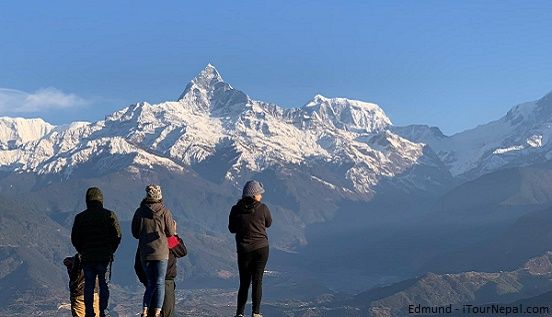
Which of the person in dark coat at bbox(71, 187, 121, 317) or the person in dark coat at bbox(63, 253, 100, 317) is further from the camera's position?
the person in dark coat at bbox(63, 253, 100, 317)

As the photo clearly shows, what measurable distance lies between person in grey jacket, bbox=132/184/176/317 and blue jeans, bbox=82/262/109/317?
1.55 m

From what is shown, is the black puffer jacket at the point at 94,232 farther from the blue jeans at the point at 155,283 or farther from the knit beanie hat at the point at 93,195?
the blue jeans at the point at 155,283

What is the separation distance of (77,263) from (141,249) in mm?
2547

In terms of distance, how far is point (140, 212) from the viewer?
2920 centimetres

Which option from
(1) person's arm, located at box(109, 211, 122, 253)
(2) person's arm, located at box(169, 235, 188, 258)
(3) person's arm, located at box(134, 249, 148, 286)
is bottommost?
(3) person's arm, located at box(134, 249, 148, 286)

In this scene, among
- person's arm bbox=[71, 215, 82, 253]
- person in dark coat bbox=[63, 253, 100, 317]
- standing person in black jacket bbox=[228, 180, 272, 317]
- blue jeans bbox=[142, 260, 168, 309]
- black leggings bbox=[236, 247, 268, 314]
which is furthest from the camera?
person in dark coat bbox=[63, 253, 100, 317]

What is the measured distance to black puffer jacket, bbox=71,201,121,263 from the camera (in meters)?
29.4

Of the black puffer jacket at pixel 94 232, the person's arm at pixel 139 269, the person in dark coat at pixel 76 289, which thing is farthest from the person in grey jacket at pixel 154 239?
the person in dark coat at pixel 76 289

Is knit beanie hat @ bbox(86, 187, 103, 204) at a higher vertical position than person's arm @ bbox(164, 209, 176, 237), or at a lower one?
higher

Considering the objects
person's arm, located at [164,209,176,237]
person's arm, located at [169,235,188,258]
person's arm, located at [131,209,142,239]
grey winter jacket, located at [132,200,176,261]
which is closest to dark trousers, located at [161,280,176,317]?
person's arm, located at [169,235,188,258]

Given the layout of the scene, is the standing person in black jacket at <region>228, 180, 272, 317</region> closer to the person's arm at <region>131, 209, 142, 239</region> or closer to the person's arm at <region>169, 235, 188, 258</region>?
the person's arm at <region>169, 235, 188, 258</region>

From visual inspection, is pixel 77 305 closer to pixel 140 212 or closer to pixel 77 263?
pixel 77 263

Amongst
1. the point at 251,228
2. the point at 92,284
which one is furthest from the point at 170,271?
the point at 251,228

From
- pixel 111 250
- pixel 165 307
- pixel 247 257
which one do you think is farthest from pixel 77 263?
pixel 247 257
